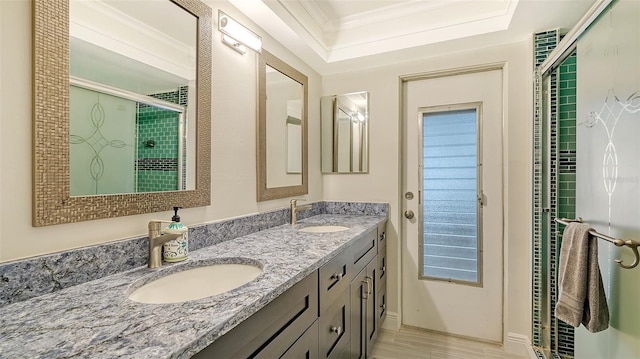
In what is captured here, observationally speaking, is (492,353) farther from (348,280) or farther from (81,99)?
(81,99)

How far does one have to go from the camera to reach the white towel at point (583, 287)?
1038mm

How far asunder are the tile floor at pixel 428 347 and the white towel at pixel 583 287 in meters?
1.10

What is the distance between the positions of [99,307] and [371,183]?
200 cm

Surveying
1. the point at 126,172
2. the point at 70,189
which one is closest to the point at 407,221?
the point at 126,172

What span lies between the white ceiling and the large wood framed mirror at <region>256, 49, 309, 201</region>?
0.22m

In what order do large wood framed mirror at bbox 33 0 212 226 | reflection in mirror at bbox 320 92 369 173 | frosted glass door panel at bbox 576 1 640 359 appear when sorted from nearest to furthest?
large wood framed mirror at bbox 33 0 212 226
frosted glass door panel at bbox 576 1 640 359
reflection in mirror at bbox 320 92 369 173

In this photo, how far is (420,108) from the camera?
2.37 meters

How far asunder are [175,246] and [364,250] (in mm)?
1095

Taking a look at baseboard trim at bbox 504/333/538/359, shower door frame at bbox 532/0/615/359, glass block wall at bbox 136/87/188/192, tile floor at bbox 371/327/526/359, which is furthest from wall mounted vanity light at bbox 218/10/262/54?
baseboard trim at bbox 504/333/538/359

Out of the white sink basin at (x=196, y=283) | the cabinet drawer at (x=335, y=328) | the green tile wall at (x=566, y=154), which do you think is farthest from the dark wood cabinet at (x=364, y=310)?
the green tile wall at (x=566, y=154)

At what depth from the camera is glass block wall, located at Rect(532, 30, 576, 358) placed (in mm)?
1742

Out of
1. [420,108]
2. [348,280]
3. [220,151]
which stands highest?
[420,108]

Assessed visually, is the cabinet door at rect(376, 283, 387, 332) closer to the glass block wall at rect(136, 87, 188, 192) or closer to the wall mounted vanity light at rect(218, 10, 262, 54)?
the glass block wall at rect(136, 87, 188, 192)

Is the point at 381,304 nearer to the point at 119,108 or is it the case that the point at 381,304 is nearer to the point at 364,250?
the point at 364,250
